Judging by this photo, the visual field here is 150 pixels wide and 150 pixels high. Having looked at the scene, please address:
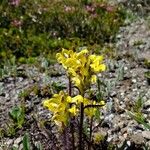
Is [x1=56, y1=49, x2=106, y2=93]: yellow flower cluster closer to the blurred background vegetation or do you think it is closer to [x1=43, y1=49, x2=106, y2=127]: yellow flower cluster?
[x1=43, y1=49, x2=106, y2=127]: yellow flower cluster

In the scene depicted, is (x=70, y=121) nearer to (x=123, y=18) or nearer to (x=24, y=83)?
(x=24, y=83)

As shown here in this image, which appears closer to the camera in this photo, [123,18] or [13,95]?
[13,95]

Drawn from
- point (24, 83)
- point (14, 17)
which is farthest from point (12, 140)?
point (14, 17)

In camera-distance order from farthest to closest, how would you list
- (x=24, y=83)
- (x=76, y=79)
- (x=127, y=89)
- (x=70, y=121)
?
(x=24, y=83)
(x=127, y=89)
(x=70, y=121)
(x=76, y=79)

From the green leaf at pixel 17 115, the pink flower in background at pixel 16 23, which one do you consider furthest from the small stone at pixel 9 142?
the pink flower in background at pixel 16 23

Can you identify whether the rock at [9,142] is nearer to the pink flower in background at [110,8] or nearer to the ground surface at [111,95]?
the ground surface at [111,95]

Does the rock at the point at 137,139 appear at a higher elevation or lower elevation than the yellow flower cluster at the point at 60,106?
lower

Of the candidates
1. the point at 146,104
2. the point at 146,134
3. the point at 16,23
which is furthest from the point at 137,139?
the point at 16,23

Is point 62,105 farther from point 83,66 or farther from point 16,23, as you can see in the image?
point 16,23

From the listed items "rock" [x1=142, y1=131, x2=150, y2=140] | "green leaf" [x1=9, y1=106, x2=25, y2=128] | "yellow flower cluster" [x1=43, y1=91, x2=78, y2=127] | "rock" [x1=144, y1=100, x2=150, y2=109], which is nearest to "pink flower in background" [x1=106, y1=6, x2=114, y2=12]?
"rock" [x1=144, y1=100, x2=150, y2=109]
